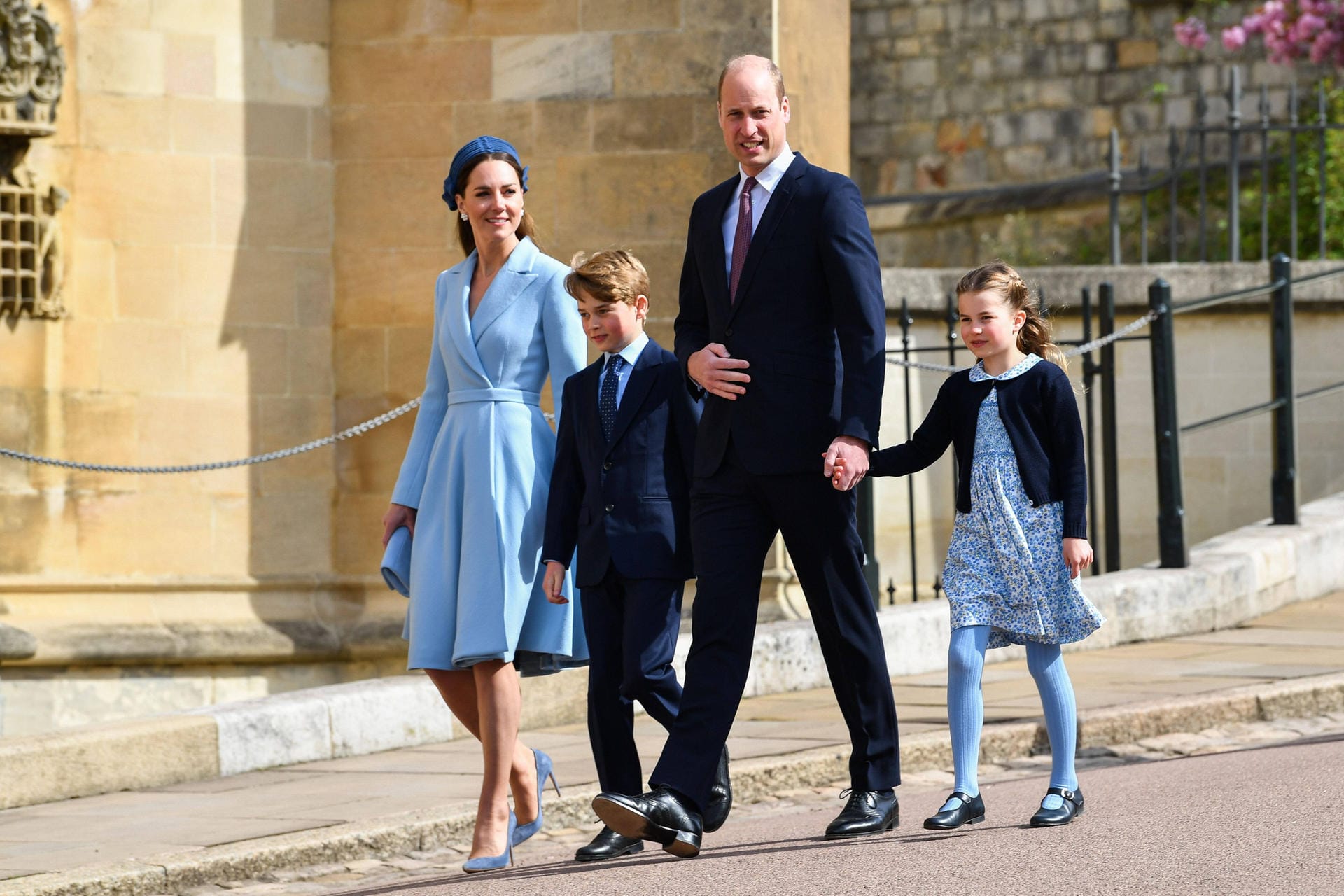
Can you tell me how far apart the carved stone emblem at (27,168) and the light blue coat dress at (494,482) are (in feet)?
11.9

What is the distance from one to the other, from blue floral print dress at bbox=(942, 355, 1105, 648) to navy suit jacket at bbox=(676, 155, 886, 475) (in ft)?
1.46

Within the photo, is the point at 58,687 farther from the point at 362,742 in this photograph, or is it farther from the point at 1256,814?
the point at 1256,814

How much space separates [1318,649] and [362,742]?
3723mm

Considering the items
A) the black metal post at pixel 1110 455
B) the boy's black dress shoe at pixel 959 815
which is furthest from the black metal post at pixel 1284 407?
the boy's black dress shoe at pixel 959 815

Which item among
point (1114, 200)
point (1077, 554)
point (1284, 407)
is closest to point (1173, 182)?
point (1114, 200)

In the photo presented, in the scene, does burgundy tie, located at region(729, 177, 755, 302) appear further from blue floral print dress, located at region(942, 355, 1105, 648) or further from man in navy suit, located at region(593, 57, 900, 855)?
blue floral print dress, located at region(942, 355, 1105, 648)

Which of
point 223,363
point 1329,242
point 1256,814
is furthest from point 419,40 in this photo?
point 1329,242

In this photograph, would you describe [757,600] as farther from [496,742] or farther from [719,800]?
[496,742]

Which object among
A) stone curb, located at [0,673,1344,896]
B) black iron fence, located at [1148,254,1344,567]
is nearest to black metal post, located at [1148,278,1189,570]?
black iron fence, located at [1148,254,1344,567]

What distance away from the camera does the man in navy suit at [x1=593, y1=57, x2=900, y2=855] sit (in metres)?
4.68

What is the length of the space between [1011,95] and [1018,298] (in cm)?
1459

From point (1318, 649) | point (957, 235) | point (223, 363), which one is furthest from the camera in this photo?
point (957, 235)

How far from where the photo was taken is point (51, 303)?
327 inches

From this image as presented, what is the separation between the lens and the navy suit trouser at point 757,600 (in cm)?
471
